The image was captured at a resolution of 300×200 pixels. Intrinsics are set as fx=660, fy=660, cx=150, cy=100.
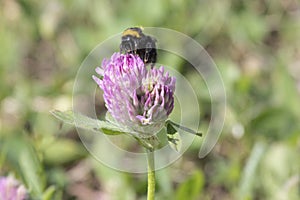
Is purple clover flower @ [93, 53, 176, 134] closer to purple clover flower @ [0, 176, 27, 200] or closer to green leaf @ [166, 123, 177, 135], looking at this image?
green leaf @ [166, 123, 177, 135]

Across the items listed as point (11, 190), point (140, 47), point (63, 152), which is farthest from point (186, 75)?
point (140, 47)

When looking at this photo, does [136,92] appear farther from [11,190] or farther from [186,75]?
[186,75]

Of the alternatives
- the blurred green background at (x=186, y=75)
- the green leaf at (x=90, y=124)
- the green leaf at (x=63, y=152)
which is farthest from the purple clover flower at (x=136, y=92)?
the green leaf at (x=63, y=152)

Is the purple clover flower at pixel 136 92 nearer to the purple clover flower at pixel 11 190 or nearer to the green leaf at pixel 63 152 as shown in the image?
the purple clover flower at pixel 11 190

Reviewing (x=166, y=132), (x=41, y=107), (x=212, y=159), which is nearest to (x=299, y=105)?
(x=212, y=159)

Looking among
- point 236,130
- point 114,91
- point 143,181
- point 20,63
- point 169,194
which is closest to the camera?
point 114,91

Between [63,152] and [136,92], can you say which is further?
[63,152]

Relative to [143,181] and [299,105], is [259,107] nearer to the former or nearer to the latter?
[299,105]
